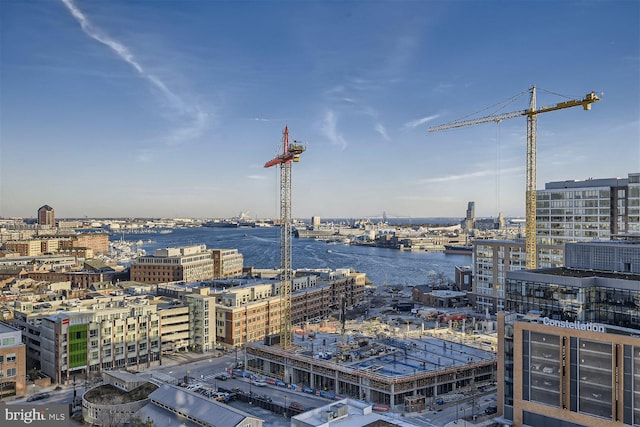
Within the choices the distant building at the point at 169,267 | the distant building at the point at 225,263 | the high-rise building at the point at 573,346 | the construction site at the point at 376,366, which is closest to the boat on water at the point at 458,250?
the distant building at the point at 225,263

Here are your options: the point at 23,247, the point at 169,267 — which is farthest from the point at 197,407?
the point at 23,247

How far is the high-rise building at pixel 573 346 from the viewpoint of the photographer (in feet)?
57.1

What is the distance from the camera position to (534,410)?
19500 mm

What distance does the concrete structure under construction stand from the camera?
967 inches

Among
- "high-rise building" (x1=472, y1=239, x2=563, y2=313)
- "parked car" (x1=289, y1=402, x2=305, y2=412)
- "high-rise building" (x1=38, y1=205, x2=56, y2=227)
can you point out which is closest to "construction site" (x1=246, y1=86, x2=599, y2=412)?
"parked car" (x1=289, y1=402, x2=305, y2=412)

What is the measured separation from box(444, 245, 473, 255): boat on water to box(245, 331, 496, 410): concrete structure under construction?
10588cm

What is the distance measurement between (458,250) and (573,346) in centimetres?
12256

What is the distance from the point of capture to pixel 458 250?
138 meters

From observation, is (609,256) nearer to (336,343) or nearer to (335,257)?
(336,343)

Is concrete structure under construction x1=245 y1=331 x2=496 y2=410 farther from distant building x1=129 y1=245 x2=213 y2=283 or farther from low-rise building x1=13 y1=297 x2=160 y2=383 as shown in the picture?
distant building x1=129 y1=245 x2=213 y2=283

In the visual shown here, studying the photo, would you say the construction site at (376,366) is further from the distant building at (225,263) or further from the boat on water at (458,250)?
the boat on water at (458,250)

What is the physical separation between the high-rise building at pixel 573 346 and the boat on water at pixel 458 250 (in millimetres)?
113542

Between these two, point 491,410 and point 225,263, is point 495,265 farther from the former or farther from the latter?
point 225,263

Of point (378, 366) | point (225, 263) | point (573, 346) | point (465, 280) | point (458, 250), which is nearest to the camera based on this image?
point (573, 346)
